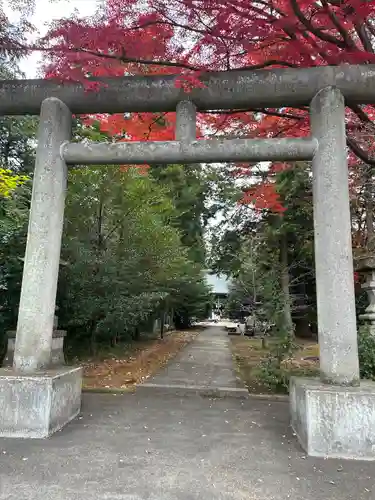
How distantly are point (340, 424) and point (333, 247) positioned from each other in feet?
6.07

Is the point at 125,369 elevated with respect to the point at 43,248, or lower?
lower

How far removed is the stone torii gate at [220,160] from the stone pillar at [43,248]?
12 mm

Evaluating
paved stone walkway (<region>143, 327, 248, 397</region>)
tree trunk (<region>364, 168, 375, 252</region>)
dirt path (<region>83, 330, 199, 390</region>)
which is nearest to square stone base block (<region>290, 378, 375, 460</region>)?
paved stone walkway (<region>143, 327, 248, 397</region>)

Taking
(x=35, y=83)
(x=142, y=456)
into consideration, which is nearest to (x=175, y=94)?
(x=35, y=83)

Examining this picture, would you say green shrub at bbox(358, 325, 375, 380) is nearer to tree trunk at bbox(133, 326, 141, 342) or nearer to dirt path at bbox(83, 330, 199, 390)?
dirt path at bbox(83, 330, 199, 390)

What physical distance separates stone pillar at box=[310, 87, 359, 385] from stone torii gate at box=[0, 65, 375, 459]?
0.01 meters

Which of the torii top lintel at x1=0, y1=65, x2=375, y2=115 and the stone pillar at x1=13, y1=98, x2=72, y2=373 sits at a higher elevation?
the torii top lintel at x1=0, y1=65, x2=375, y2=115

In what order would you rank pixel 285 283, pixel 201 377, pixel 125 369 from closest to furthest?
pixel 201 377 → pixel 125 369 → pixel 285 283

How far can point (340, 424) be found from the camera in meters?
3.81

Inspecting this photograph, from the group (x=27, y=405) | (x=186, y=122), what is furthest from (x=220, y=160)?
(x=27, y=405)

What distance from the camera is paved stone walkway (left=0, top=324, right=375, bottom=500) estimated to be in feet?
9.84

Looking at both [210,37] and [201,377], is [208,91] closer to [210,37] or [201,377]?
[210,37]

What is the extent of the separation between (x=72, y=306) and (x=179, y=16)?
634 cm

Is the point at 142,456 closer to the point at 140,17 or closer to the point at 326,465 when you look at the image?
Result: the point at 326,465
